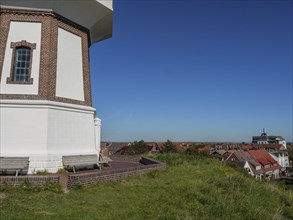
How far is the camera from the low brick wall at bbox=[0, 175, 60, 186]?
8555 millimetres

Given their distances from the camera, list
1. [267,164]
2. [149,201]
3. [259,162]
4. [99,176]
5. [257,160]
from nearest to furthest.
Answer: [149,201] → [99,176] → [259,162] → [257,160] → [267,164]

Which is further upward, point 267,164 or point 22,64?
point 22,64

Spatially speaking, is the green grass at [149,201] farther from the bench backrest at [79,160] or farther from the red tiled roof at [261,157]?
the red tiled roof at [261,157]

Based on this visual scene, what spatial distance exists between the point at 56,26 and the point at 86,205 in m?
9.07

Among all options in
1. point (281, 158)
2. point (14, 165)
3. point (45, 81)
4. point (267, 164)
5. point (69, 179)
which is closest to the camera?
point (69, 179)

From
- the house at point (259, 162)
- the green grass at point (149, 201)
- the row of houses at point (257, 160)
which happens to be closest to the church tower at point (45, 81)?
the green grass at point (149, 201)

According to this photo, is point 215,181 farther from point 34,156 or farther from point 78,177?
point 34,156

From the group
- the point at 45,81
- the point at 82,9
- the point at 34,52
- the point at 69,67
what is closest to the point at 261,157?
the point at 69,67

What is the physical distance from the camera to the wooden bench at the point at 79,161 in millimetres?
11656

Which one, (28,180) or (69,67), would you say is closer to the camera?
(28,180)

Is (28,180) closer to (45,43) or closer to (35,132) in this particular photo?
(35,132)

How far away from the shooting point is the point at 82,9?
13375 mm

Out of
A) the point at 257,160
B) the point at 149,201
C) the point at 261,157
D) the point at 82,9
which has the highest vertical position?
the point at 82,9

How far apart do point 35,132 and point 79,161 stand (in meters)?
2.35
